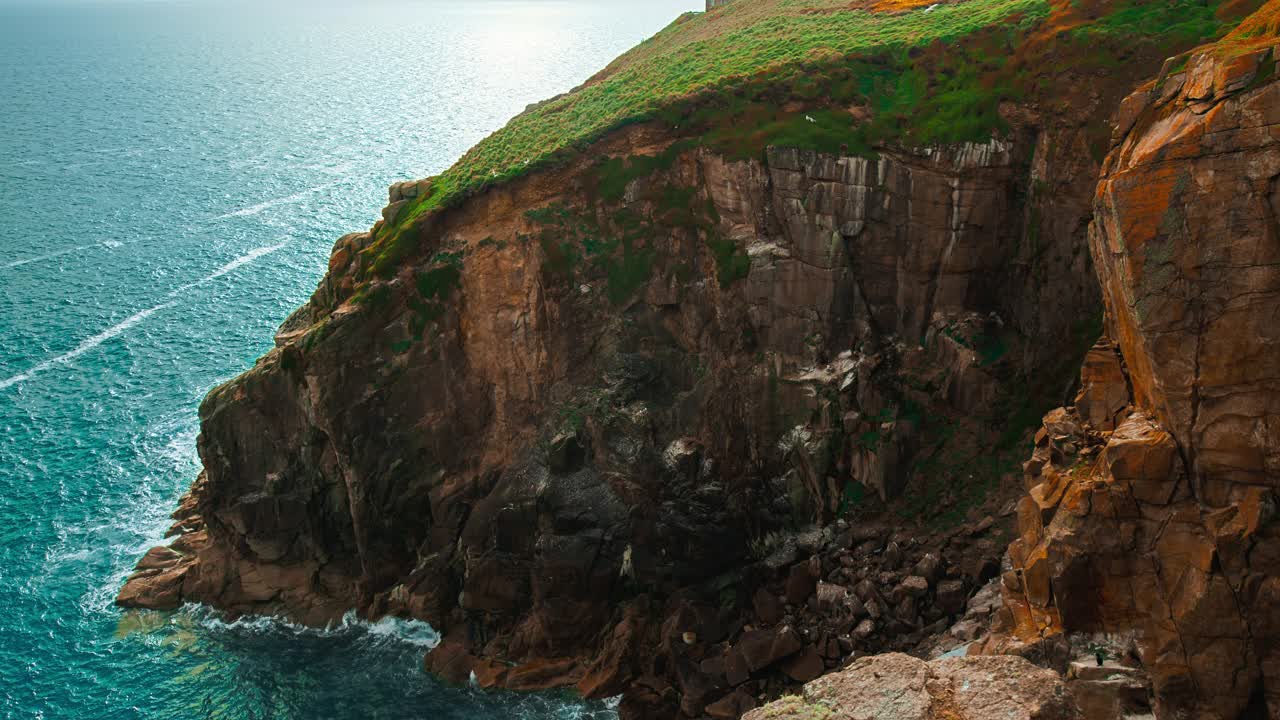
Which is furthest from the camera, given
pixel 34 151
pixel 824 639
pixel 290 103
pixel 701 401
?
pixel 290 103

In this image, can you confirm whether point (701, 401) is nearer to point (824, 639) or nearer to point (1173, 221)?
point (824, 639)

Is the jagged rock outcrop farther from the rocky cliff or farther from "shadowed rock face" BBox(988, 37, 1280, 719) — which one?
the rocky cliff

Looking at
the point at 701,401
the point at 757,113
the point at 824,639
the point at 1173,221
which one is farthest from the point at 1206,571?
the point at 757,113

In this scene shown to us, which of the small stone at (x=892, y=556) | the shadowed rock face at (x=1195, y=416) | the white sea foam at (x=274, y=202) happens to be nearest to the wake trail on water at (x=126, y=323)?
the white sea foam at (x=274, y=202)

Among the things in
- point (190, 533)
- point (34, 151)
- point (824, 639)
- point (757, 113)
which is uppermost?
point (34, 151)

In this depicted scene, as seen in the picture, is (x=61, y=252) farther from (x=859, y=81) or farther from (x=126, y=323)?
(x=859, y=81)

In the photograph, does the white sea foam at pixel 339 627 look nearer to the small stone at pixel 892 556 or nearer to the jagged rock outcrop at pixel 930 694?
the small stone at pixel 892 556

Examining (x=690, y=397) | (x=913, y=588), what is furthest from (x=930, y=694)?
(x=690, y=397)
